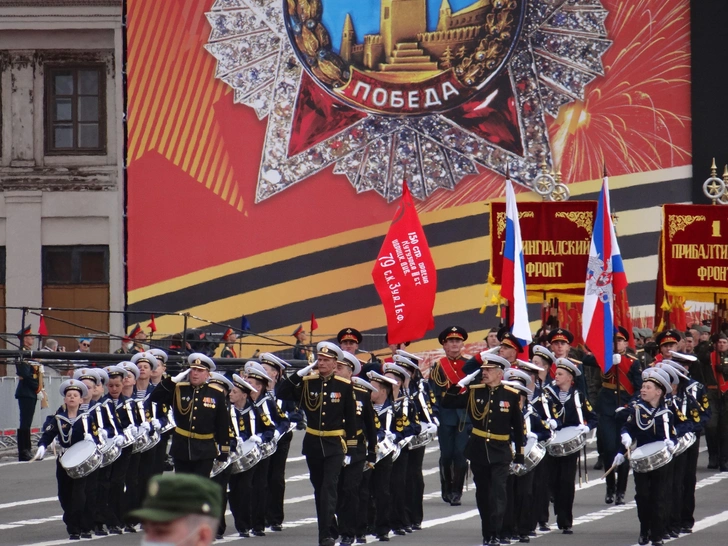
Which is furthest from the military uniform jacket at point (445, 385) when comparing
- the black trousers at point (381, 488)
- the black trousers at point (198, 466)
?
the black trousers at point (198, 466)

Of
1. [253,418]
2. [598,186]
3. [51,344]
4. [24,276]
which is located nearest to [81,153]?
[24,276]

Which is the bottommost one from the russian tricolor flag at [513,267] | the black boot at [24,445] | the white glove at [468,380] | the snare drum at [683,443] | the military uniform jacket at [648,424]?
the black boot at [24,445]

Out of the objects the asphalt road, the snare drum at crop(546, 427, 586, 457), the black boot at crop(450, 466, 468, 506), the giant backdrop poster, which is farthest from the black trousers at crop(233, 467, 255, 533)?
the giant backdrop poster

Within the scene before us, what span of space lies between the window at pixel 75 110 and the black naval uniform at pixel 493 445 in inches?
833

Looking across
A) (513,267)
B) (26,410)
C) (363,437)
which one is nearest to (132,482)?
(363,437)

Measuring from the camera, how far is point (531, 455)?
13.5 meters

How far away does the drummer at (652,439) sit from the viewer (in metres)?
12.8

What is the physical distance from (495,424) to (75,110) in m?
22.0

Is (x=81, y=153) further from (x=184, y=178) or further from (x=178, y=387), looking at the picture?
(x=178, y=387)

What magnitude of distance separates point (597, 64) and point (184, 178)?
354 inches

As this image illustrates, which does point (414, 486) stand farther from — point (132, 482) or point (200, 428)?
point (132, 482)

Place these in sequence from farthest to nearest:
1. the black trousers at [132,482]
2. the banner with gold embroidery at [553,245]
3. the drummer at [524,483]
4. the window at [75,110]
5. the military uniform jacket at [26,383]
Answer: the window at [75,110]
the military uniform jacket at [26,383]
the banner with gold embroidery at [553,245]
the black trousers at [132,482]
the drummer at [524,483]

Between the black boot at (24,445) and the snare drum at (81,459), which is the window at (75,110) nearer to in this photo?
the black boot at (24,445)

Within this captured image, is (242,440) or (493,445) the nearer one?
(493,445)
